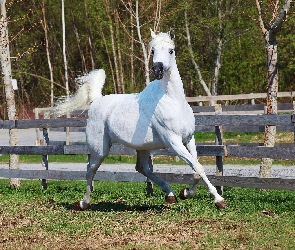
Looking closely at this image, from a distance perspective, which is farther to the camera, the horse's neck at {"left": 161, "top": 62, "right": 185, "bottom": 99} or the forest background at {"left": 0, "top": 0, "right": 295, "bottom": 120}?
the forest background at {"left": 0, "top": 0, "right": 295, "bottom": 120}

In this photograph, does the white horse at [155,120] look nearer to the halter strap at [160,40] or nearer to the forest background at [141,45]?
the halter strap at [160,40]

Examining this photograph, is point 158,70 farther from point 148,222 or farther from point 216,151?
point 216,151

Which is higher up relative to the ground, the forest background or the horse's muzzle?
the forest background

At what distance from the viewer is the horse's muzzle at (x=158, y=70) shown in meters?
8.83

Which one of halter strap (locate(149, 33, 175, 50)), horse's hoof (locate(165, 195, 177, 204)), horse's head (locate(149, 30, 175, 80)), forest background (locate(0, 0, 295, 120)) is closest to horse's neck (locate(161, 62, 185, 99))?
horse's head (locate(149, 30, 175, 80))

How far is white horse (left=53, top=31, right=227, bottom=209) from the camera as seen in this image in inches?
365

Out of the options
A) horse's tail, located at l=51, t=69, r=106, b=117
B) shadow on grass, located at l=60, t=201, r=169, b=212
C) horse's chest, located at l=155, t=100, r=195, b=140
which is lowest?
shadow on grass, located at l=60, t=201, r=169, b=212

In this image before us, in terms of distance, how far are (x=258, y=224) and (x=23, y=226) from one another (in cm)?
295

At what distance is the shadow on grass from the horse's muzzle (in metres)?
2.01

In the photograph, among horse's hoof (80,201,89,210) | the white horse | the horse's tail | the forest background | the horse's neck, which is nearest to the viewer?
the white horse

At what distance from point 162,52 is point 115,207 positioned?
2625mm

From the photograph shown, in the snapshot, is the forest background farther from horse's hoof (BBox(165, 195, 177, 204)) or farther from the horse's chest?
the horse's chest

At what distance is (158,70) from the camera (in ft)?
29.2

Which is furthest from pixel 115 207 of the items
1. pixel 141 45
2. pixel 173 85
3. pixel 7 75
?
pixel 141 45
